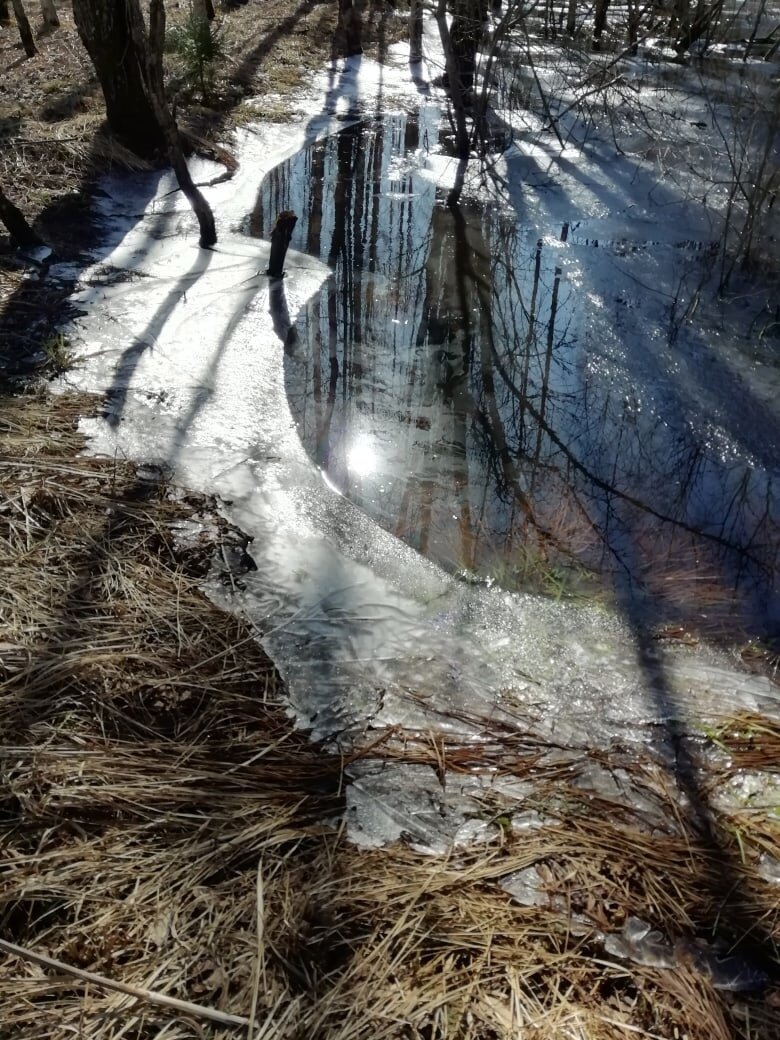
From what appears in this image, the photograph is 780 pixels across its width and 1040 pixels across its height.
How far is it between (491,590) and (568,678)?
0.57 metres

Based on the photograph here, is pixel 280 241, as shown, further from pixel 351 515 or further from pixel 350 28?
pixel 350 28

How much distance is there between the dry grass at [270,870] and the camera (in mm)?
1833

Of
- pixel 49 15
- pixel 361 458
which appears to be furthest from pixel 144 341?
pixel 49 15

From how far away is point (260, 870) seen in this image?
2078 millimetres

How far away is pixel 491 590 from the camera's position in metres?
3.38

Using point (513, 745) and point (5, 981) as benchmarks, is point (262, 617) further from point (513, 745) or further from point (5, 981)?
point (5, 981)

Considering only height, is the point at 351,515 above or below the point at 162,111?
below

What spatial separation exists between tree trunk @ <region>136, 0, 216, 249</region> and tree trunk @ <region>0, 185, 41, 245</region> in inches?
45.0

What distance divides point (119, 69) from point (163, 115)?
2.13 m

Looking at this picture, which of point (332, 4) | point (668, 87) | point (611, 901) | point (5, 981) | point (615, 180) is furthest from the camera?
point (332, 4)

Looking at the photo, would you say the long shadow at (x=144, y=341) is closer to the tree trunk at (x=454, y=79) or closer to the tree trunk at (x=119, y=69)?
the tree trunk at (x=119, y=69)

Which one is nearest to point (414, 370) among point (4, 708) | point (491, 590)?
point (491, 590)

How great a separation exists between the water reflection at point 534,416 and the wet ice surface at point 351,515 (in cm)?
4

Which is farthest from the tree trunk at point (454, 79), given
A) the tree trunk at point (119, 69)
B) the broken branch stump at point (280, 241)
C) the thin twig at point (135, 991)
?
the thin twig at point (135, 991)
